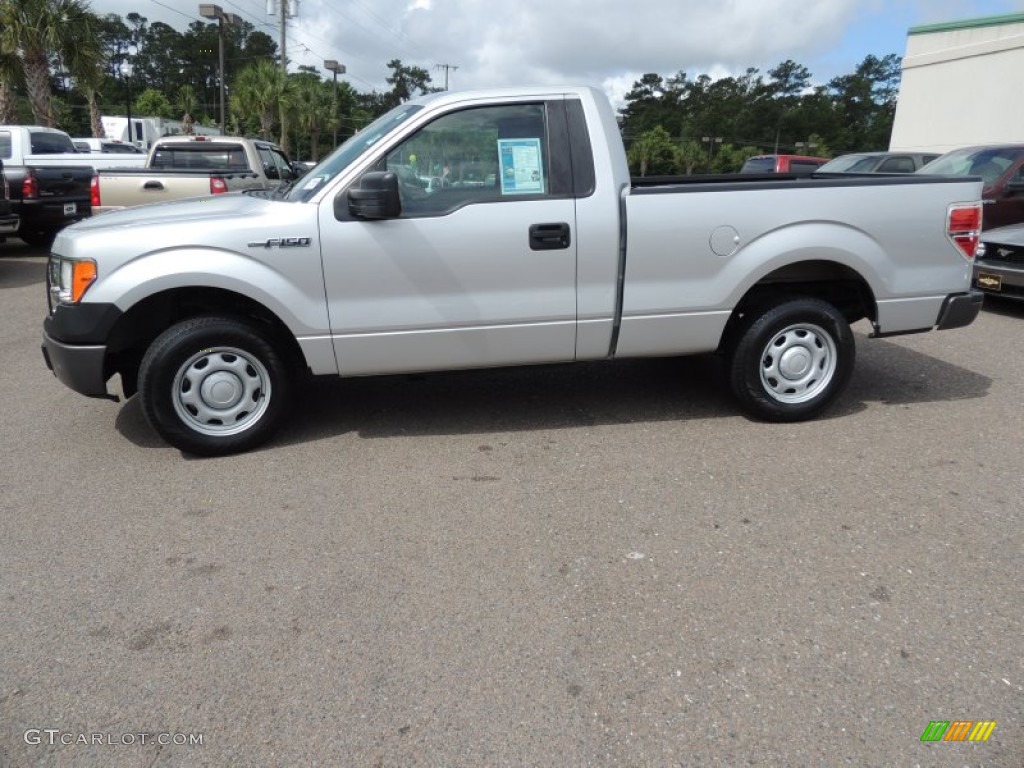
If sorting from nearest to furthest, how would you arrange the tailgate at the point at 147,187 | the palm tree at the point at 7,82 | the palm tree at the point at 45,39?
the tailgate at the point at 147,187, the palm tree at the point at 45,39, the palm tree at the point at 7,82

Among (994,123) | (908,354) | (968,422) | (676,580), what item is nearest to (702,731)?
(676,580)

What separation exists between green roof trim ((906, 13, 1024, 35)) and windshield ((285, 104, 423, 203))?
24800 millimetres

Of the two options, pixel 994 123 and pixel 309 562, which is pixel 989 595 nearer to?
pixel 309 562

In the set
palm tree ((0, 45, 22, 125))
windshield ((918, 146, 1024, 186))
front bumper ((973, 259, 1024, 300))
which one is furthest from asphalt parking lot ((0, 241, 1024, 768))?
palm tree ((0, 45, 22, 125))

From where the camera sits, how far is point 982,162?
10875mm

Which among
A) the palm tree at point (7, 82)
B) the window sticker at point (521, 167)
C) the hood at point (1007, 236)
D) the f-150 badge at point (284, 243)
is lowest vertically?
the hood at point (1007, 236)

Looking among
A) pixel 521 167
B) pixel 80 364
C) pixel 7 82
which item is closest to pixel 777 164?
pixel 521 167

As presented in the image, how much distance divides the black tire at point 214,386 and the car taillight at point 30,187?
9463mm

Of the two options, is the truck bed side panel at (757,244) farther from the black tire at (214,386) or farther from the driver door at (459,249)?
the black tire at (214,386)

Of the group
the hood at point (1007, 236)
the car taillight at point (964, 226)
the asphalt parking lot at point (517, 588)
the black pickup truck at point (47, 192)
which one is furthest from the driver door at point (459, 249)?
the black pickup truck at point (47, 192)

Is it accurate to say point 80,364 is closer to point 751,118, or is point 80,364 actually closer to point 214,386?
point 214,386

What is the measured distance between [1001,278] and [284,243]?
7.64 m

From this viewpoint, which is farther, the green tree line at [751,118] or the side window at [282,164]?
the green tree line at [751,118]

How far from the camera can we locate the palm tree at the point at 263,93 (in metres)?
43.0
